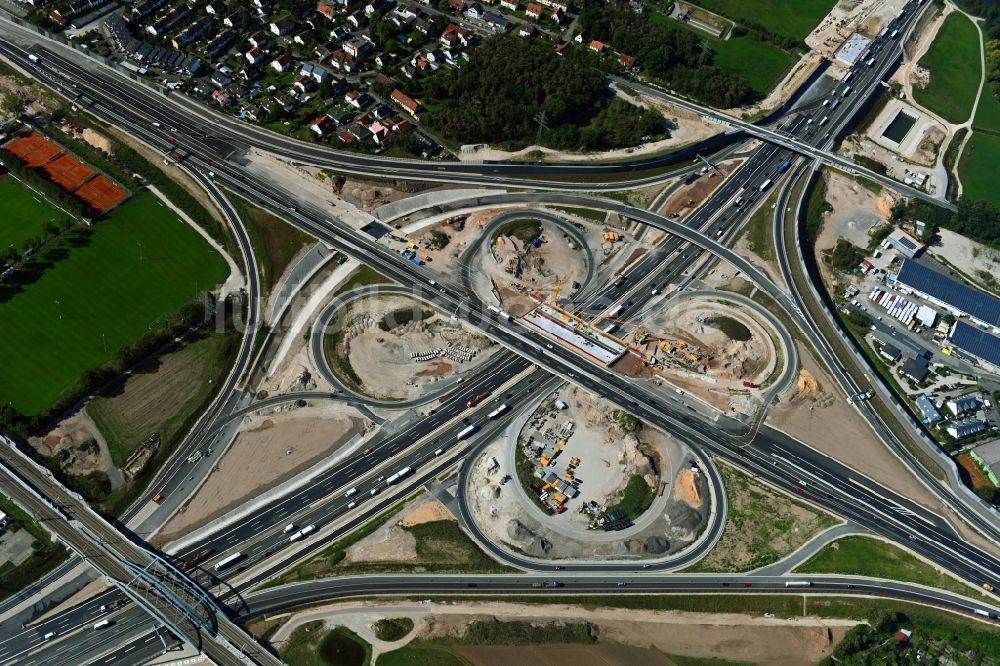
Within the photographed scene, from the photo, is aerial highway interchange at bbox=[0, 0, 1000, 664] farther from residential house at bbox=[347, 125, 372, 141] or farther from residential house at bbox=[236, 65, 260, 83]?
residential house at bbox=[236, 65, 260, 83]

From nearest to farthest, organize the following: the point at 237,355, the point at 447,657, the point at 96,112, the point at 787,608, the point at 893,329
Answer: the point at 447,657, the point at 787,608, the point at 237,355, the point at 893,329, the point at 96,112

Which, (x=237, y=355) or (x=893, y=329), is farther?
(x=893, y=329)

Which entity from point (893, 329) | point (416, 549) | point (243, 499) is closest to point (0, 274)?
point (243, 499)

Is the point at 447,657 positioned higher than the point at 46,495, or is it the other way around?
the point at 46,495

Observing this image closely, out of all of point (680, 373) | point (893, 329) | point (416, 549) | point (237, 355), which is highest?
point (893, 329)

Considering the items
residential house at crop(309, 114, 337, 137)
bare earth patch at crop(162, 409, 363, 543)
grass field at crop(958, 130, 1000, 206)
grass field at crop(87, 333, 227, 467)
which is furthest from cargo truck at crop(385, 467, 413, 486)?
grass field at crop(958, 130, 1000, 206)

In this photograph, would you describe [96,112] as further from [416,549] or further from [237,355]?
[416,549]

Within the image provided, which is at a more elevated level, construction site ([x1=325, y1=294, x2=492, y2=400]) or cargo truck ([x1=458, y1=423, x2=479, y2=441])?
construction site ([x1=325, y1=294, x2=492, y2=400])

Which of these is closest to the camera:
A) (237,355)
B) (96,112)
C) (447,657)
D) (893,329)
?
(447,657)

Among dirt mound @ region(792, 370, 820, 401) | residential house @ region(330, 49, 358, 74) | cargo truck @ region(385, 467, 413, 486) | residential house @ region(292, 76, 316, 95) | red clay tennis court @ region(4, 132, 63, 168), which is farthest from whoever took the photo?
residential house @ region(330, 49, 358, 74)
